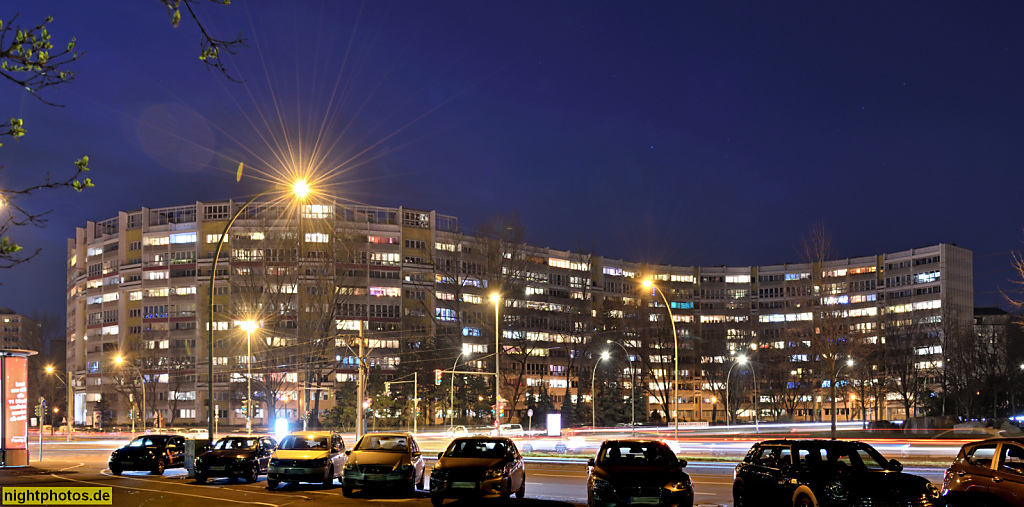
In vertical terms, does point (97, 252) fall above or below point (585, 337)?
above

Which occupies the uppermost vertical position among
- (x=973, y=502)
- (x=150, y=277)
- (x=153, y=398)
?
(x=150, y=277)

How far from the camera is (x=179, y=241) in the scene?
122 m

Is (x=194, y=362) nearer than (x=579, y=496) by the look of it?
No

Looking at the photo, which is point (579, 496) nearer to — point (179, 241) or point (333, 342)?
point (333, 342)

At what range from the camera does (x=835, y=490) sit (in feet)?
46.3

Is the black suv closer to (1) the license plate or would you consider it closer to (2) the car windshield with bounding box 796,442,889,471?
(2) the car windshield with bounding box 796,442,889,471

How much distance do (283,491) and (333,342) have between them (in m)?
65.5

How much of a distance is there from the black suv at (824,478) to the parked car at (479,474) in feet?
Answer: 17.5

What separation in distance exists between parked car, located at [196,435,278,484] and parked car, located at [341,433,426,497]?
199 inches

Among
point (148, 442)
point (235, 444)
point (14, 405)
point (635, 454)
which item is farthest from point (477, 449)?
point (14, 405)

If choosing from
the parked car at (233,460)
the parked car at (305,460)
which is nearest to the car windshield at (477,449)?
the parked car at (305,460)

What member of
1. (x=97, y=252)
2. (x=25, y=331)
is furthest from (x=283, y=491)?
(x=25, y=331)

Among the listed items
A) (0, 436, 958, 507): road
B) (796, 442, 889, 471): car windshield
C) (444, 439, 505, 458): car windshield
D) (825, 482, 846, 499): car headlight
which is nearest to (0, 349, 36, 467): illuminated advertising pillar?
(0, 436, 958, 507): road

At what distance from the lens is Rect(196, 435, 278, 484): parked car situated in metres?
26.5
